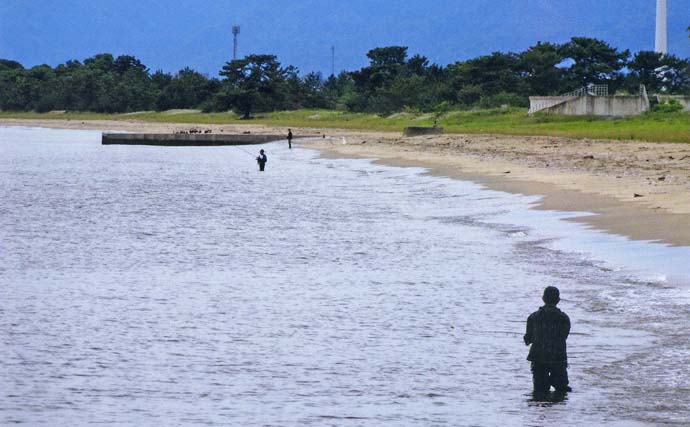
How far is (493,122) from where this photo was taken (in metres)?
94.6

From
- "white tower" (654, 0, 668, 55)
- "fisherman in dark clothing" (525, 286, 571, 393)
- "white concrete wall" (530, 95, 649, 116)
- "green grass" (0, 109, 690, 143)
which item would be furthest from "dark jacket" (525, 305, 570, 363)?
"white tower" (654, 0, 668, 55)

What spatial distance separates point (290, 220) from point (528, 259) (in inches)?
469

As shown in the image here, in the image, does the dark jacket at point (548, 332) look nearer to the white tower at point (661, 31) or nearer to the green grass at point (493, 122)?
the green grass at point (493, 122)

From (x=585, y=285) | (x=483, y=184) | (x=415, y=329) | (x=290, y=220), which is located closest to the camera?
(x=415, y=329)

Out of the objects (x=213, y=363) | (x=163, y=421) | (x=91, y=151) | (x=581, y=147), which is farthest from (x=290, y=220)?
(x=91, y=151)

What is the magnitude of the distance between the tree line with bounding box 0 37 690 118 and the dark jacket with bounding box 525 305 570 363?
299ft

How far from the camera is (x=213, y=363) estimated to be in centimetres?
1459

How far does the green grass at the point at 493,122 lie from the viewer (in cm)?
7138

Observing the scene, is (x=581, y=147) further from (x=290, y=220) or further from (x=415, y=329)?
(x=415, y=329)

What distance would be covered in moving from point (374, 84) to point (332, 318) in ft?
406

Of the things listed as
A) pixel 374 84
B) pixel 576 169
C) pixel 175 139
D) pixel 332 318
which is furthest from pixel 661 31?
pixel 332 318

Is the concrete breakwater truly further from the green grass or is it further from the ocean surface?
the ocean surface

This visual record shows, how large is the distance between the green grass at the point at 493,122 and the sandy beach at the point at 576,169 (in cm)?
419

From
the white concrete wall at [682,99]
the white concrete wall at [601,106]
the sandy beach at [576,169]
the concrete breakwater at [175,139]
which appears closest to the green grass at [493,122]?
the white concrete wall at [601,106]
